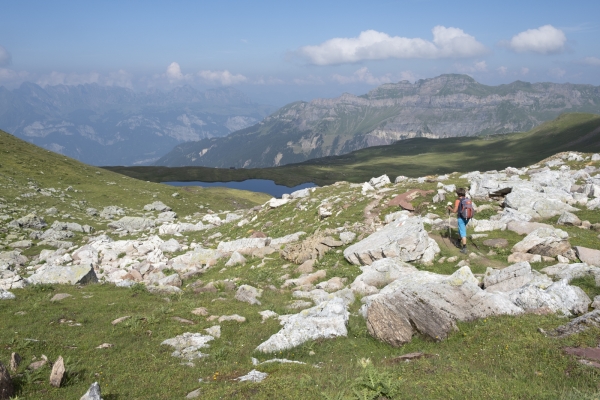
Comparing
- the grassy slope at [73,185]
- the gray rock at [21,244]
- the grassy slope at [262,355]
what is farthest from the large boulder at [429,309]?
the grassy slope at [73,185]

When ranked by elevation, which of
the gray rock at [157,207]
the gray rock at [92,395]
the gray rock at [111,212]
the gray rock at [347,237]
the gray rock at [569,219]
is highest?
the gray rock at [569,219]

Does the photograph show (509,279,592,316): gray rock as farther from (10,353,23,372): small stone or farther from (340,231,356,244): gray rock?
(10,353,23,372): small stone

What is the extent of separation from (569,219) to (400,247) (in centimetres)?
1342

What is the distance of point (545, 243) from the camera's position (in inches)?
821

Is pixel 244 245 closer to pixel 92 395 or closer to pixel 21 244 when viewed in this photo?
pixel 92 395

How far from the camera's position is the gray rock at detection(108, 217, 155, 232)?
177ft

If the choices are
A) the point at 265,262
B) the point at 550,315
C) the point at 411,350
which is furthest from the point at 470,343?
the point at 265,262

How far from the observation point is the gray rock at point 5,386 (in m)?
9.73

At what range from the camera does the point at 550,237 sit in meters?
20.9

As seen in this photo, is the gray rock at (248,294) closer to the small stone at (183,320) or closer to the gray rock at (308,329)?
the small stone at (183,320)

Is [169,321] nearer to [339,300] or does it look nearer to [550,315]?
[339,300]

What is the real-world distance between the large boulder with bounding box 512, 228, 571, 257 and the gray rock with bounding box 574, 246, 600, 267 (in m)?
0.63

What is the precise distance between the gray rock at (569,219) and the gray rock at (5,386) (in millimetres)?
32329

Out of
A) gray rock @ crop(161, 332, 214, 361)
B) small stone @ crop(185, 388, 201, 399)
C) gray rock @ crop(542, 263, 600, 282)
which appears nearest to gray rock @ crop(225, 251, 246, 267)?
gray rock @ crop(161, 332, 214, 361)
